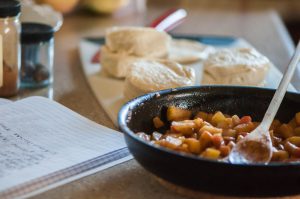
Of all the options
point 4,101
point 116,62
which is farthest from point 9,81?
point 116,62

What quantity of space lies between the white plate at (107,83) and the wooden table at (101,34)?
2cm

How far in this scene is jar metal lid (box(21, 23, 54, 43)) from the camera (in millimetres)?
1407

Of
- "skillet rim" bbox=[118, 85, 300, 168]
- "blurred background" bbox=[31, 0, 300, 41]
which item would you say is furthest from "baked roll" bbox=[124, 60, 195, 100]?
"blurred background" bbox=[31, 0, 300, 41]

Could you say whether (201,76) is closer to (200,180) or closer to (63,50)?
(63,50)

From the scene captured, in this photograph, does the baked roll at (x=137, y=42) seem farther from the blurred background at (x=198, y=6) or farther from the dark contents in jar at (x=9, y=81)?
the blurred background at (x=198, y=6)

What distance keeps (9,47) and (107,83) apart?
0.94 feet

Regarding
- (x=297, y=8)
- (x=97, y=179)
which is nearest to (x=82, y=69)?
(x=97, y=179)

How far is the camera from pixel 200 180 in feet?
2.80

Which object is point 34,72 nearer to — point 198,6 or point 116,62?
point 116,62

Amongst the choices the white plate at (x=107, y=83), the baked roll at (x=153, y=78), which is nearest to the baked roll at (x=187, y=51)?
the white plate at (x=107, y=83)

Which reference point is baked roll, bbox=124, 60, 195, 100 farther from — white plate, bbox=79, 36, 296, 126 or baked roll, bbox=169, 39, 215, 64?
baked roll, bbox=169, 39, 215, 64

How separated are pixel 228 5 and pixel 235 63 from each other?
1.32 metres

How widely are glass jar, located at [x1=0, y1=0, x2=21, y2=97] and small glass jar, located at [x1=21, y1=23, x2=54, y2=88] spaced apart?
0.07 m

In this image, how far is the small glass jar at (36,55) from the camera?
55.9 inches
